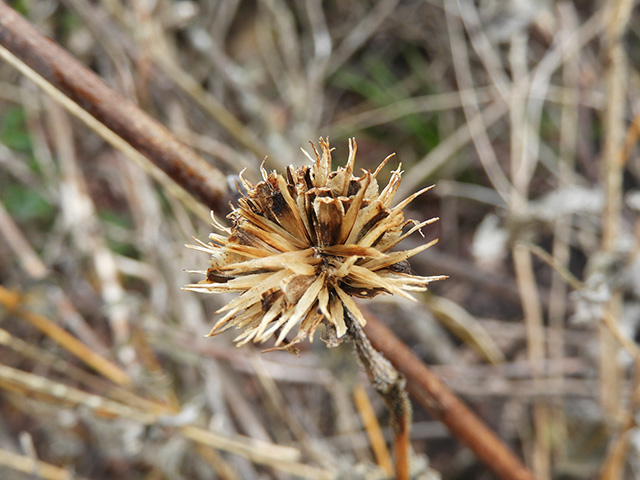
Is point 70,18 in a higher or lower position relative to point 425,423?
higher

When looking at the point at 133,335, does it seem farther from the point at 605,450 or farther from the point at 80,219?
the point at 605,450

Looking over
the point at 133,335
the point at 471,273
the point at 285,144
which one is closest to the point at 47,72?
the point at 133,335

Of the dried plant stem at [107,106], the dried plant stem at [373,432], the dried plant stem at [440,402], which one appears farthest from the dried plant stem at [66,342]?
the dried plant stem at [440,402]

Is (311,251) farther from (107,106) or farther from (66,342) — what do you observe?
(66,342)

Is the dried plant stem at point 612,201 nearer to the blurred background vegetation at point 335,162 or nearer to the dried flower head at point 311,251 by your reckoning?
the blurred background vegetation at point 335,162

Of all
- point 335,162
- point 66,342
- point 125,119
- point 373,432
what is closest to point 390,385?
point 125,119

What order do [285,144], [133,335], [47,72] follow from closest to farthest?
[47,72] < [133,335] < [285,144]

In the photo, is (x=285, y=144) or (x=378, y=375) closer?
(x=378, y=375)
